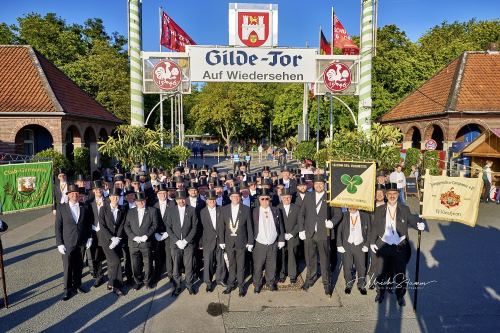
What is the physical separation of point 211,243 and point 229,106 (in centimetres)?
4204

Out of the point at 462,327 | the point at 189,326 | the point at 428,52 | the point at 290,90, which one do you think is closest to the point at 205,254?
the point at 189,326

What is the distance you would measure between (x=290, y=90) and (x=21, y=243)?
29787 mm

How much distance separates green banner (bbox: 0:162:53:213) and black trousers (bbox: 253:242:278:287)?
7593 millimetres

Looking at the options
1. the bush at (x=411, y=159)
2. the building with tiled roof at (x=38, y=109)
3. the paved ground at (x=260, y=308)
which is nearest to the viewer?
the paved ground at (x=260, y=308)

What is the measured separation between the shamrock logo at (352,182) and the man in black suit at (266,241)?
145cm

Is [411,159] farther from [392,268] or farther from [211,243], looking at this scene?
[211,243]

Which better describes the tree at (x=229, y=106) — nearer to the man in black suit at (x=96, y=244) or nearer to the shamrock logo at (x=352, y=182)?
the man in black suit at (x=96, y=244)

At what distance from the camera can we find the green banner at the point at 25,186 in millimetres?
10125

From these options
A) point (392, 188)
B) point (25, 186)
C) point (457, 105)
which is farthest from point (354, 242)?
point (457, 105)

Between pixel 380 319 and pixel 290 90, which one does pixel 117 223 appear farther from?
pixel 290 90

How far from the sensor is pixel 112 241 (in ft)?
21.6

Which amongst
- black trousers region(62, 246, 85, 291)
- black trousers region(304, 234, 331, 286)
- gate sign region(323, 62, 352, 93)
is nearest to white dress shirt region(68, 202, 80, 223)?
black trousers region(62, 246, 85, 291)

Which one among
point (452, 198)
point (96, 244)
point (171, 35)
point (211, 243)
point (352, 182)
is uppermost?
point (171, 35)

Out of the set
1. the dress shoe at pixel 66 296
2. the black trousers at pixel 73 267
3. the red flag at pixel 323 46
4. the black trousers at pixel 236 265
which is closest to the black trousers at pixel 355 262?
the black trousers at pixel 236 265
